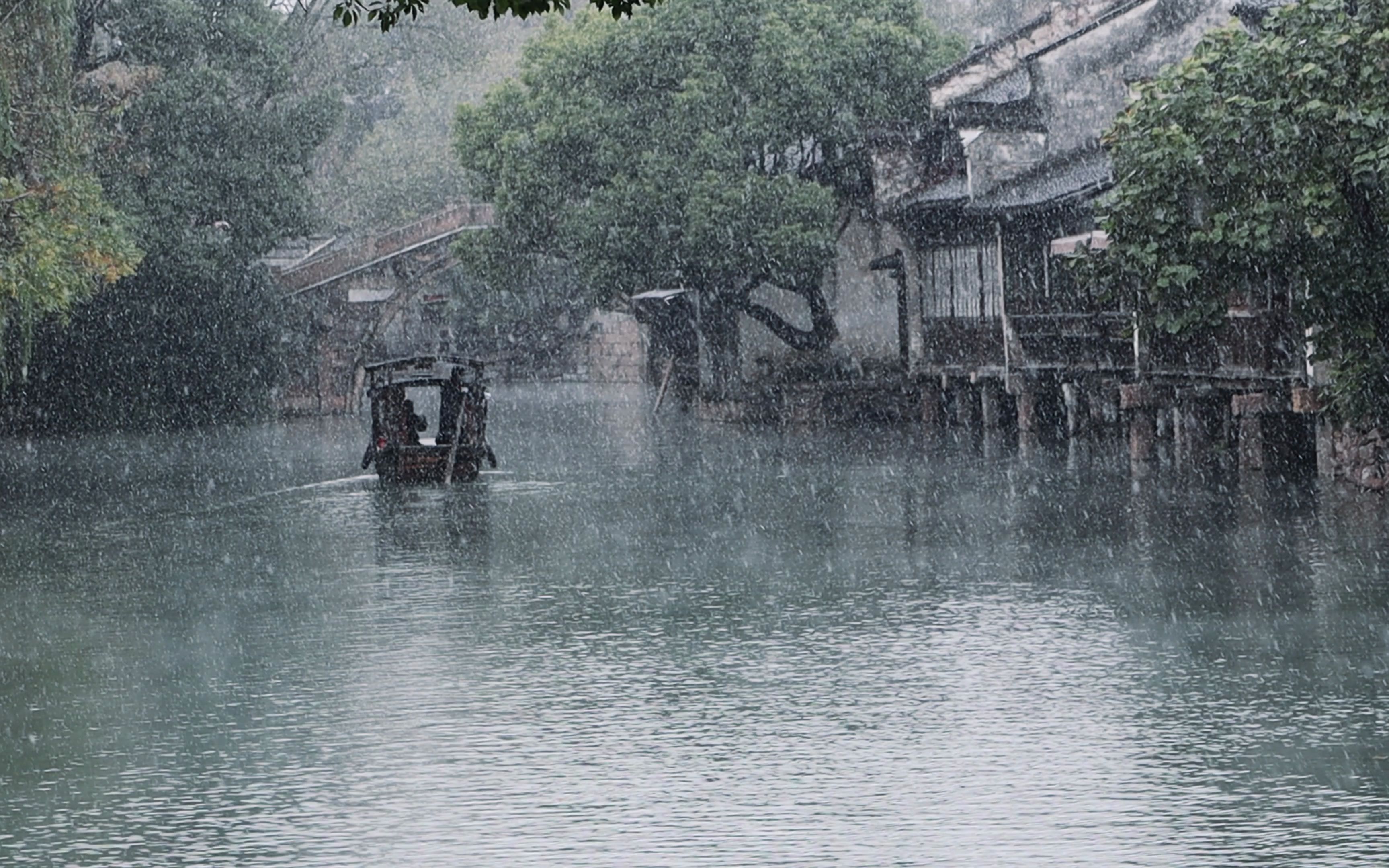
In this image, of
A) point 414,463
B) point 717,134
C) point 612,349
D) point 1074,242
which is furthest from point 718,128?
point 612,349

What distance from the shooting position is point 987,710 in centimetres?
1067

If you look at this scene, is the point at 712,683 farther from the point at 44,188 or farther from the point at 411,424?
the point at 44,188

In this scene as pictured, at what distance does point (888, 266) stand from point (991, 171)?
19.8 feet

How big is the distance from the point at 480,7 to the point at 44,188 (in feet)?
75.5

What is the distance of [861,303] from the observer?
45375 millimetres

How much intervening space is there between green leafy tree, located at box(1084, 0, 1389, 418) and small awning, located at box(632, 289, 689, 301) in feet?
84.7

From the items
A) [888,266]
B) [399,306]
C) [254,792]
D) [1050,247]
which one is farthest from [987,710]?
[399,306]

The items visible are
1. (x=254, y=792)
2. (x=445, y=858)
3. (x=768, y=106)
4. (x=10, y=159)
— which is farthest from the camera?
(x=768, y=106)

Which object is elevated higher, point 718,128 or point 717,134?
point 718,128

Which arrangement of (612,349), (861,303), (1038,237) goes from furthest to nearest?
(612,349) < (861,303) < (1038,237)

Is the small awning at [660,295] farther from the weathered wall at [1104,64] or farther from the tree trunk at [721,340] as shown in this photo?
the weathered wall at [1104,64]

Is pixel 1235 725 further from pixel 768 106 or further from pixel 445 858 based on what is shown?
pixel 768 106

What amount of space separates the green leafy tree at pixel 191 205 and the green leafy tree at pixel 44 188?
40.7 ft

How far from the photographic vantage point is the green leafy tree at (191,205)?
45000 millimetres
